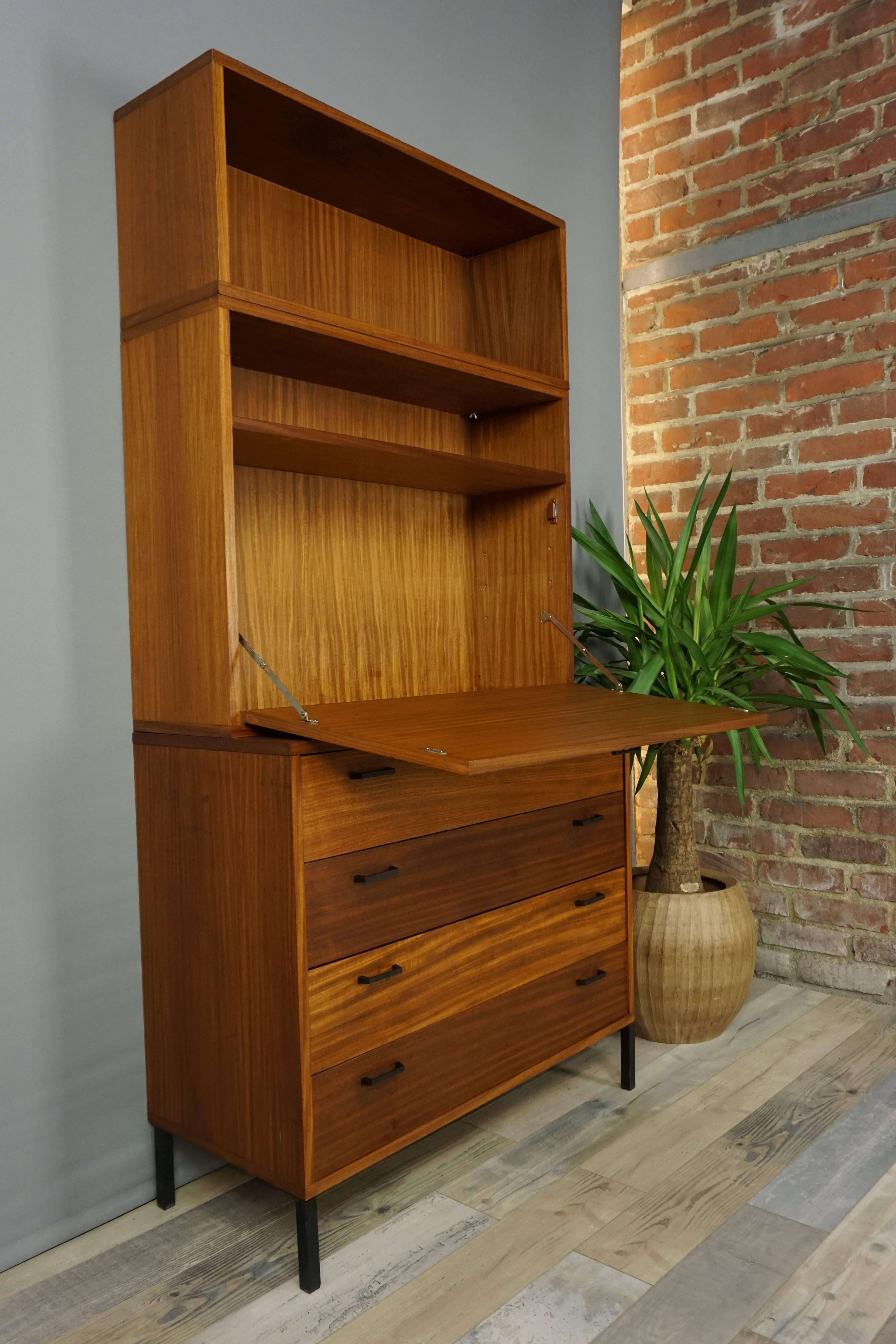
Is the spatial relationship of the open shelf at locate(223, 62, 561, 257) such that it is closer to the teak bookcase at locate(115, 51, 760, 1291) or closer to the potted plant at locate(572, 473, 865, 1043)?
the teak bookcase at locate(115, 51, 760, 1291)

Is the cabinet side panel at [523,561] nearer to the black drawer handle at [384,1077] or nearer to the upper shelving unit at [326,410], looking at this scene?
the upper shelving unit at [326,410]

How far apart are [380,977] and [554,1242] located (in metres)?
0.60

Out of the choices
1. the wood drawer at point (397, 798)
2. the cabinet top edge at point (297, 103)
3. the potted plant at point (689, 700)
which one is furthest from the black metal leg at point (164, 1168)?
the cabinet top edge at point (297, 103)

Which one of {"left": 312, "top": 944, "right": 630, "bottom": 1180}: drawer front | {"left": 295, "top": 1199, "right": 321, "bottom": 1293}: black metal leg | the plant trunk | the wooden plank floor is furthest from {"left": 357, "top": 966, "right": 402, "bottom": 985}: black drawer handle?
the plant trunk

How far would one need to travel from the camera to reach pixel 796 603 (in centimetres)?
291

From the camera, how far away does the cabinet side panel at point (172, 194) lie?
187 centimetres

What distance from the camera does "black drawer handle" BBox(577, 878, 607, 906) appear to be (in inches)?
96.6

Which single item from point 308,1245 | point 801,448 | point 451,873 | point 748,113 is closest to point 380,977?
point 451,873

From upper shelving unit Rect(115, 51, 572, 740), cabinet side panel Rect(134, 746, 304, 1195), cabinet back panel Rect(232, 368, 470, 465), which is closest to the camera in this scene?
cabinet side panel Rect(134, 746, 304, 1195)

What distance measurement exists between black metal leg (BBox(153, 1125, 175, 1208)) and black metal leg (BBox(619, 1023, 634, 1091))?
3.62ft

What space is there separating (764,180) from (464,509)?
1538mm

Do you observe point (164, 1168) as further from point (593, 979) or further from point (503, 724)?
point (503, 724)

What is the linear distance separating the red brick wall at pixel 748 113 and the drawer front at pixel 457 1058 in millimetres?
2349

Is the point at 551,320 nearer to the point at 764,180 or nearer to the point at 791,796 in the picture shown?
the point at 764,180
